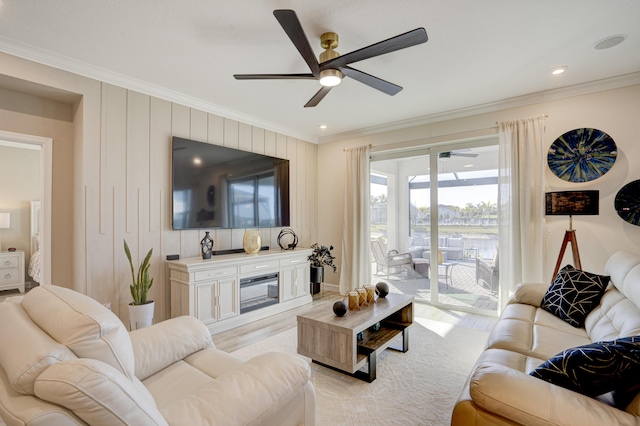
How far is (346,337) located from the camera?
7.16 feet

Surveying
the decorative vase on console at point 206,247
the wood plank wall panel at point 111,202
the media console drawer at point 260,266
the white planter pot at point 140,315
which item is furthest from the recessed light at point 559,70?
the white planter pot at point 140,315

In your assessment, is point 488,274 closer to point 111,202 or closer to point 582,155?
point 582,155

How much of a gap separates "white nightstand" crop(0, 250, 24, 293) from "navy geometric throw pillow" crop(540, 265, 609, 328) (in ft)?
23.2

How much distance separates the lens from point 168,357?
64.0 inches

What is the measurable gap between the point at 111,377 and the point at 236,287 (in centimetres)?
283

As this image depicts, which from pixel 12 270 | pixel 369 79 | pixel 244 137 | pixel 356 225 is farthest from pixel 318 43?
pixel 12 270

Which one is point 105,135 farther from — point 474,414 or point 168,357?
point 474,414

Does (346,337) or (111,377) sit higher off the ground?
(111,377)

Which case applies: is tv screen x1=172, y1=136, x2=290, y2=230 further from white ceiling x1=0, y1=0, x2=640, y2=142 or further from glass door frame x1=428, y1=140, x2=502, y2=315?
glass door frame x1=428, y1=140, x2=502, y2=315

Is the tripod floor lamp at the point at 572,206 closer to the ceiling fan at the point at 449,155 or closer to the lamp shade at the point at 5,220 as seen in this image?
the ceiling fan at the point at 449,155

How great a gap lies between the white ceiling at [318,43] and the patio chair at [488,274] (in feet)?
6.98

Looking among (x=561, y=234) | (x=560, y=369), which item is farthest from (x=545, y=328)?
(x=561, y=234)

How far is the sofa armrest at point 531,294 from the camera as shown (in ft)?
8.84

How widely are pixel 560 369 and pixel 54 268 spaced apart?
4.09 meters
